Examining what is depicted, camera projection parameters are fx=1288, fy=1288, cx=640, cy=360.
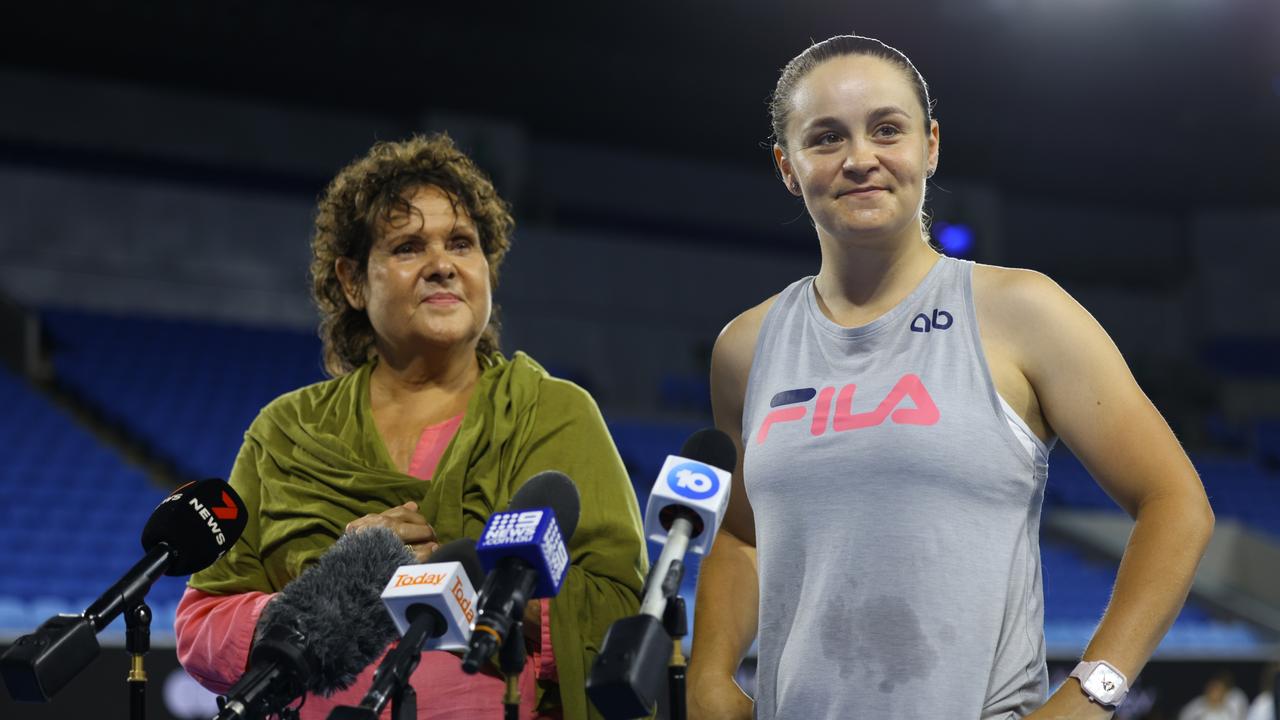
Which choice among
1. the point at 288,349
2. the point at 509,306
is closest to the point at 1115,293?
the point at 509,306

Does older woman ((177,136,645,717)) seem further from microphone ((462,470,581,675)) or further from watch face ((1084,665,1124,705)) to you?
watch face ((1084,665,1124,705))

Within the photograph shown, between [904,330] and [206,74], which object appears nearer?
[904,330]

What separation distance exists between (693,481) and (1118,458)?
Result: 0.53m

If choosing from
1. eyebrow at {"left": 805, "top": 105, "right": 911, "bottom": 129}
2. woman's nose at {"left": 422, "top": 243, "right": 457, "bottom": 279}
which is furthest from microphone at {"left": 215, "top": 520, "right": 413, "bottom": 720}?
eyebrow at {"left": 805, "top": 105, "right": 911, "bottom": 129}

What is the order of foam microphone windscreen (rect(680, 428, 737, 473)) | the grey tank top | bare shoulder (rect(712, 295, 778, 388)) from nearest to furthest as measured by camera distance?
foam microphone windscreen (rect(680, 428, 737, 473)), the grey tank top, bare shoulder (rect(712, 295, 778, 388))

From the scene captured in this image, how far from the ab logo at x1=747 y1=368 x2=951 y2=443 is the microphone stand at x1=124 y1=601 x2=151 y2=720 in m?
0.80

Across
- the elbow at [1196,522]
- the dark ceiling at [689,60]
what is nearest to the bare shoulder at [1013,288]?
the elbow at [1196,522]

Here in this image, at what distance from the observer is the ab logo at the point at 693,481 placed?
1.27 meters

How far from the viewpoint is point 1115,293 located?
49.6 ft

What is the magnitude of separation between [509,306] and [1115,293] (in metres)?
7.32

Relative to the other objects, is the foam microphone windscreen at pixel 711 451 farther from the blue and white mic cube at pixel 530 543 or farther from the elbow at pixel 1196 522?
the elbow at pixel 1196 522

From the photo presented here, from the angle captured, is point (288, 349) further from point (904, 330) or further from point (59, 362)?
point (904, 330)

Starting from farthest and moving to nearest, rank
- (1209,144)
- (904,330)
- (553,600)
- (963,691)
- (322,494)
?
(1209,144), (322,494), (553,600), (904,330), (963,691)

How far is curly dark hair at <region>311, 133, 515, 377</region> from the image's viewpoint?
7.00 feet
